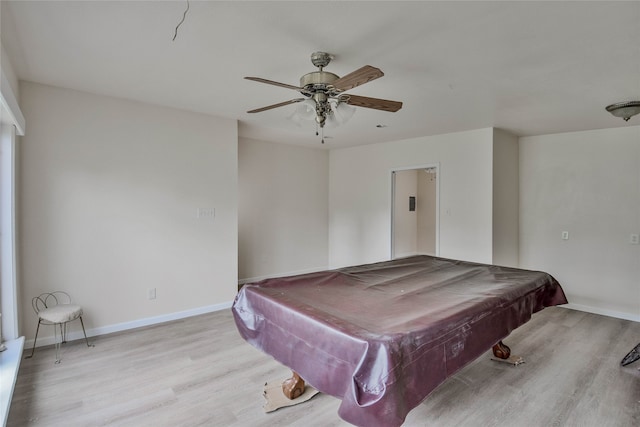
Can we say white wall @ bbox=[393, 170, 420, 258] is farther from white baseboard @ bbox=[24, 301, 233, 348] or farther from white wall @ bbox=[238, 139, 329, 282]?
white baseboard @ bbox=[24, 301, 233, 348]

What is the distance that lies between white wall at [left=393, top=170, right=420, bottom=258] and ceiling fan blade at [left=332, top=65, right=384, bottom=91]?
527cm

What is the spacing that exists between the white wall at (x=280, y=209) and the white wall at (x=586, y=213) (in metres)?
3.42

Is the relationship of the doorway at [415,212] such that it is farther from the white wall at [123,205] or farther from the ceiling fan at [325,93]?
the ceiling fan at [325,93]

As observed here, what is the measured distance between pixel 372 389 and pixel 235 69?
7.87ft

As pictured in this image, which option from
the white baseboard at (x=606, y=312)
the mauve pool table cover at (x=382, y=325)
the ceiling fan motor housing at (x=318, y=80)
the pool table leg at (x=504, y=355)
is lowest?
the white baseboard at (x=606, y=312)

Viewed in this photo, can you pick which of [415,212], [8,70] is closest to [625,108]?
[415,212]

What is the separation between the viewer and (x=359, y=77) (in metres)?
1.89

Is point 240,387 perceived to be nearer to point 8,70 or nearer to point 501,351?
point 501,351

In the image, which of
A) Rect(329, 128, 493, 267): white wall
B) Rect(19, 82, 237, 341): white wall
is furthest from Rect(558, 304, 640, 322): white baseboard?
Rect(19, 82, 237, 341): white wall

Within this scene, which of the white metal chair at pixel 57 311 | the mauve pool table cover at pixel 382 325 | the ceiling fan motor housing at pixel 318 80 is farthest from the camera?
the white metal chair at pixel 57 311

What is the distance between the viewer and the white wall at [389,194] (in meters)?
4.35

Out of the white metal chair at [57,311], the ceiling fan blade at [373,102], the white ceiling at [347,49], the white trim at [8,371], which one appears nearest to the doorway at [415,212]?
the white ceiling at [347,49]

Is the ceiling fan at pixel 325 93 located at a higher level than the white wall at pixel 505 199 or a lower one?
higher

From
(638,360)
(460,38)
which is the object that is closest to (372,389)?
(460,38)
